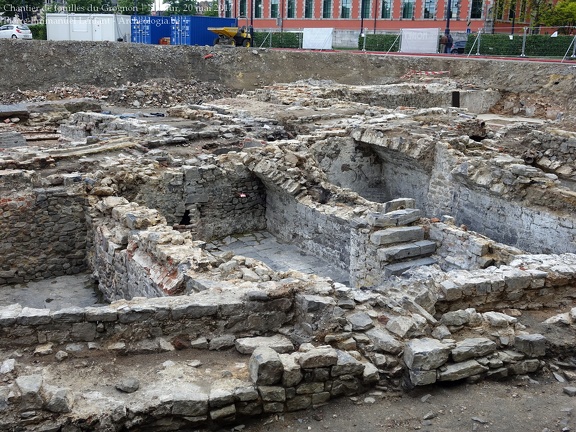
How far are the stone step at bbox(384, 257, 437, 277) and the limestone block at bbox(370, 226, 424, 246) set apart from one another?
34 centimetres

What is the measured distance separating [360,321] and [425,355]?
75 cm

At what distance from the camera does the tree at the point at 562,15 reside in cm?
3478

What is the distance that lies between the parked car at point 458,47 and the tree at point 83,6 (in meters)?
21.7

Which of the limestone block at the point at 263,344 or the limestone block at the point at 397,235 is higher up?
the limestone block at the point at 263,344

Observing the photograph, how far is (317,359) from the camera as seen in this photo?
4.95 m

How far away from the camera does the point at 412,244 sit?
9.21 m

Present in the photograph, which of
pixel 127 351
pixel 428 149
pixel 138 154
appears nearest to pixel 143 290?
pixel 127 351

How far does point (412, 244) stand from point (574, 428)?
183 inches

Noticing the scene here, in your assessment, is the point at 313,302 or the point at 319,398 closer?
the point at 319,398

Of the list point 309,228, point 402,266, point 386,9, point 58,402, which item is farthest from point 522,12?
point 58,402

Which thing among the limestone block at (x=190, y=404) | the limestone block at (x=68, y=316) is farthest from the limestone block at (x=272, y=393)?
the limestone block at (x=68, y=316)

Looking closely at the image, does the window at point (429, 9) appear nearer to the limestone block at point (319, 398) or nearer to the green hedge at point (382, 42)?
the green hedge at point (382, 42)

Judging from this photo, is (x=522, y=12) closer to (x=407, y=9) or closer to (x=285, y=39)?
(x=407, y=9)

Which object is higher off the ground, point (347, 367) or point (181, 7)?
point (181, 7)
